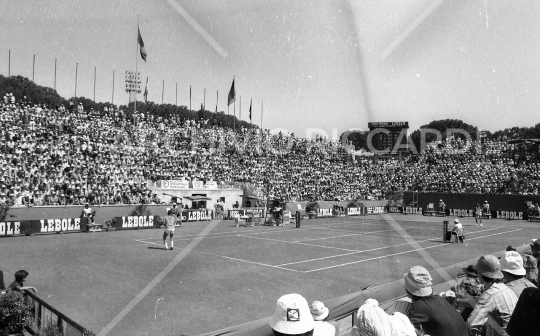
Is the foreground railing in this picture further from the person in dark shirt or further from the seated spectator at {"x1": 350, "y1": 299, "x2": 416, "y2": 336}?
the seated spectator at {"x1": 350, "y1": 299, "x2": 416, "y2": 336}

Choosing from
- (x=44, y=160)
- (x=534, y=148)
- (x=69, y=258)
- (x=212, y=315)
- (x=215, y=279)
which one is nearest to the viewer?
(x=212, y=315)

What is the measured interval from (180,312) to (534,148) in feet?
197

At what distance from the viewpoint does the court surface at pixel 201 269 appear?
36.2ft

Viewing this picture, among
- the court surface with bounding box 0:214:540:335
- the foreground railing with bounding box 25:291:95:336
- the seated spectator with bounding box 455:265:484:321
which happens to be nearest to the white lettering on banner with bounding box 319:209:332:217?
the court surface with bounding box 0:214:540:335

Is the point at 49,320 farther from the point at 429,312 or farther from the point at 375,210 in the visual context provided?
the point at 375,210

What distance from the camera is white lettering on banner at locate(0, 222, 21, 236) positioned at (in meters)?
25.9

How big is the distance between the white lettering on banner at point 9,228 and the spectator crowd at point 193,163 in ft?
8.52

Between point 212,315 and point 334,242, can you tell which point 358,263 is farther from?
point 212,315

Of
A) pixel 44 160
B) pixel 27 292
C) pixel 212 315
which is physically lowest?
pixel 212 315

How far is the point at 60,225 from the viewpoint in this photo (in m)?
28.1

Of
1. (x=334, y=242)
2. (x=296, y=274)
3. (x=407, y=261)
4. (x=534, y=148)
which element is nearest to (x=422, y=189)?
(x=534, y=148)

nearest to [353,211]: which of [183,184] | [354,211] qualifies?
[354,211]

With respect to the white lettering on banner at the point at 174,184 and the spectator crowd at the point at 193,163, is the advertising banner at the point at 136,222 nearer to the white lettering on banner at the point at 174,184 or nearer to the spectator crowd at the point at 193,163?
the spectator crowd at the point at 193,163

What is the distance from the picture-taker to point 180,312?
11055 millimetres
